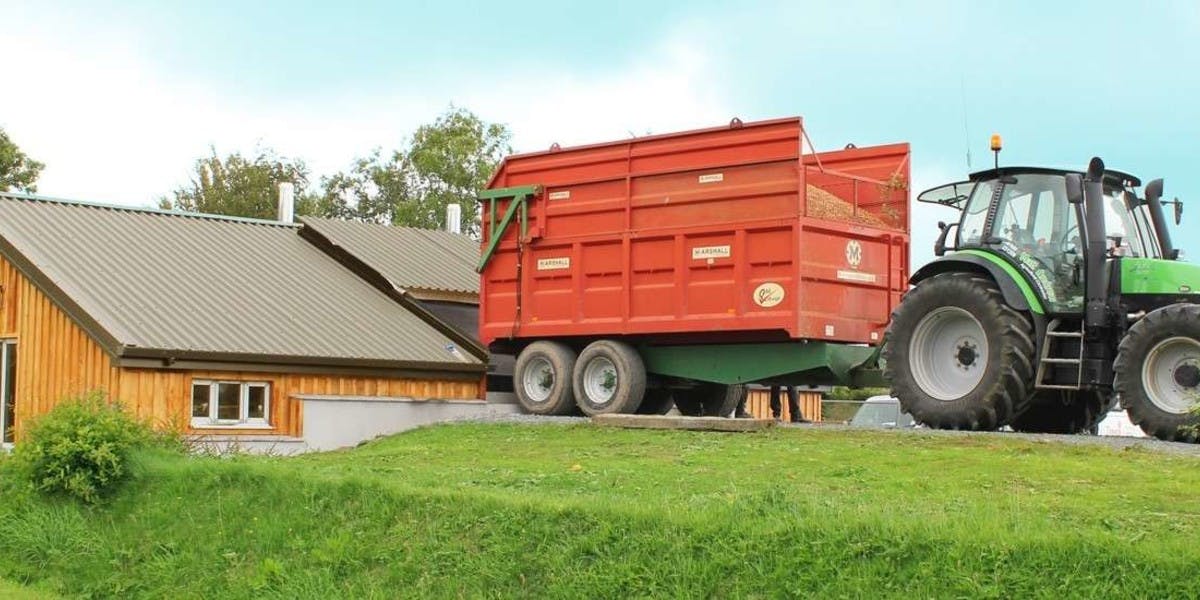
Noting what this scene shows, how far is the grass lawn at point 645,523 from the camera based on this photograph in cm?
869

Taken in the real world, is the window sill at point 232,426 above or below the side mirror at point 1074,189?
below

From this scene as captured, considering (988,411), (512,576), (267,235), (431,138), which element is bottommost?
(512,576)

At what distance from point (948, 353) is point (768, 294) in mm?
2649

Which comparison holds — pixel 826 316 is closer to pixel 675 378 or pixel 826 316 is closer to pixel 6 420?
pixel 675 378

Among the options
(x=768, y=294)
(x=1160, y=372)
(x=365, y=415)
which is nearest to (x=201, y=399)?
(x=365, y=415)

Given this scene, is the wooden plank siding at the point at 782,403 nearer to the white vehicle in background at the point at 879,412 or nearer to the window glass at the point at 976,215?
the white vehicle in background at the point at 879,412

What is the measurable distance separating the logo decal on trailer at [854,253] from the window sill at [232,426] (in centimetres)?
742

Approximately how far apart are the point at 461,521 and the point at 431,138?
38.3 meters

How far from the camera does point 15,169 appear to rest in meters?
47.7

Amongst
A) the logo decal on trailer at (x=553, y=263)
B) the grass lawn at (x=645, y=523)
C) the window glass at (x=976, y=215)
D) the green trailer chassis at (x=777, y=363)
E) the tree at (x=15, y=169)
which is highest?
the tree at (x=15, y=169)

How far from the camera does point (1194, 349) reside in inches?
537

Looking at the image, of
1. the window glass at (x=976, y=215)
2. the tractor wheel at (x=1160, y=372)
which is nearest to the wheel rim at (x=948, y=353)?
the window glass at (x=976, y=215)

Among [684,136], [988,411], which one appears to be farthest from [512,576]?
[684,136]

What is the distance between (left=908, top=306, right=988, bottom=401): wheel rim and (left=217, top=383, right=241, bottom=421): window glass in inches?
329
